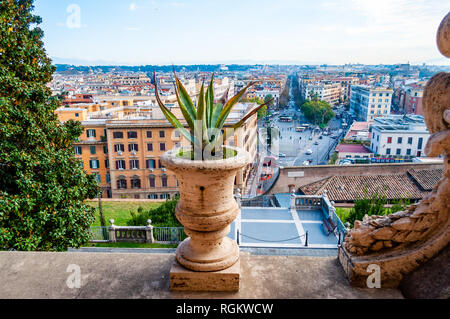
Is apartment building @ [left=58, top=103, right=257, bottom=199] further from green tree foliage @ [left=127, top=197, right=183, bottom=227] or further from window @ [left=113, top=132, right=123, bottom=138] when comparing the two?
green tree foliage @ [left=127, top=197, right=183, bottom=227]

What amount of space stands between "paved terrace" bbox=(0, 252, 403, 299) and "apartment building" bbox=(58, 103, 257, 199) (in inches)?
1070

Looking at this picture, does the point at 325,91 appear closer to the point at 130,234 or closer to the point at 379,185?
the point at 379,185

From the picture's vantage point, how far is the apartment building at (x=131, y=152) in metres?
30.9

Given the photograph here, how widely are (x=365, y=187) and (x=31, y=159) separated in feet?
67.1

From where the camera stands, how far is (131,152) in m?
31.5

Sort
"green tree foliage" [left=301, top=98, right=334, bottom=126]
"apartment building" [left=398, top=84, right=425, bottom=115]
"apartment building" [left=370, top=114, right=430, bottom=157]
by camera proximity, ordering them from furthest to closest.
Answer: "green tree foliage" [left=301, top=98, right=334, bottom=126], "apartment building" [left=398, top=84, right=425, bottom=115], "apartment building" [left=370, top=114, right=430, bottom=157]

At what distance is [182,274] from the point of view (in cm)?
277

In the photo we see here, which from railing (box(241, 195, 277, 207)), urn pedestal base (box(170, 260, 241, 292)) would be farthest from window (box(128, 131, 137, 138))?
urn pedestal base (box(170, 260, 241, 292))

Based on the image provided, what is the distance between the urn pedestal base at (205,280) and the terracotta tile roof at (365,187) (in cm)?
1977

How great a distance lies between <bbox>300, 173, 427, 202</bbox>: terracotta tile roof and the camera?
21953 mm

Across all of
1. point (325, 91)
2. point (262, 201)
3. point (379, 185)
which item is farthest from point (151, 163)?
point (325, 91)

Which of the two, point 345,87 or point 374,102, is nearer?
point 374,102
